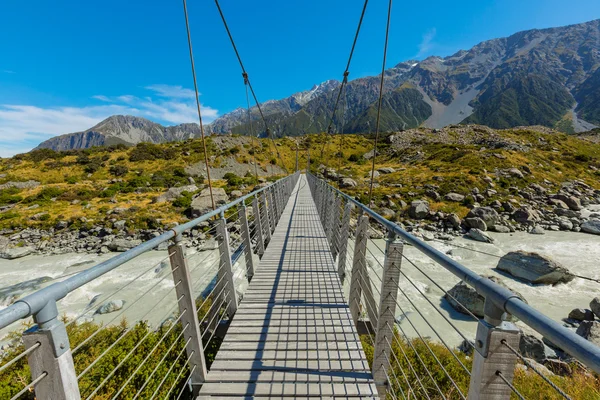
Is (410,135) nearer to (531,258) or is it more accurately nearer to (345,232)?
(531,258)

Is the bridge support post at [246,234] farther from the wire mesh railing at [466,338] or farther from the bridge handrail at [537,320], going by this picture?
the bridge handrail at [537,320]

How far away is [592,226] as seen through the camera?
14.8m

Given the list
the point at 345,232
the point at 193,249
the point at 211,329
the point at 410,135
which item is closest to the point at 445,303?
the point at 345,232

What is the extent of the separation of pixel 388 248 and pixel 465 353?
5.06 meters

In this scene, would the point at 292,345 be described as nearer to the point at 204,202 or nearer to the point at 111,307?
the point at 111,307

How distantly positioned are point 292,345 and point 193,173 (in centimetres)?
3133

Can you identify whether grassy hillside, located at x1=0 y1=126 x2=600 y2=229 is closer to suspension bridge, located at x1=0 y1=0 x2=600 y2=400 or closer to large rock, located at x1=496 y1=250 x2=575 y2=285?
suspension bridge, located at x1=0 y1=0 x2=600 y2=400

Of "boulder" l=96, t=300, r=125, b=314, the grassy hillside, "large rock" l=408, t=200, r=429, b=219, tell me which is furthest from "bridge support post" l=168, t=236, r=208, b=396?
"large rock" l=408, t=200, r=429, b=219

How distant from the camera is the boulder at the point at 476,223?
50.1 ft

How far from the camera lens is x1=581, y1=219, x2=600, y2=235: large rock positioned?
47.8ft

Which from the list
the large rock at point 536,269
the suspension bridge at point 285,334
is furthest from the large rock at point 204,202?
the large rock at point 536,269

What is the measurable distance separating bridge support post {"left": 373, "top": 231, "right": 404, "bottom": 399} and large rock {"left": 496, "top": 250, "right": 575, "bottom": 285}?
10.5 metres

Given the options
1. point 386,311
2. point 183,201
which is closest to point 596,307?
point 386,311

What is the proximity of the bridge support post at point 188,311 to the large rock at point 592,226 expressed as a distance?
69.3 feet
